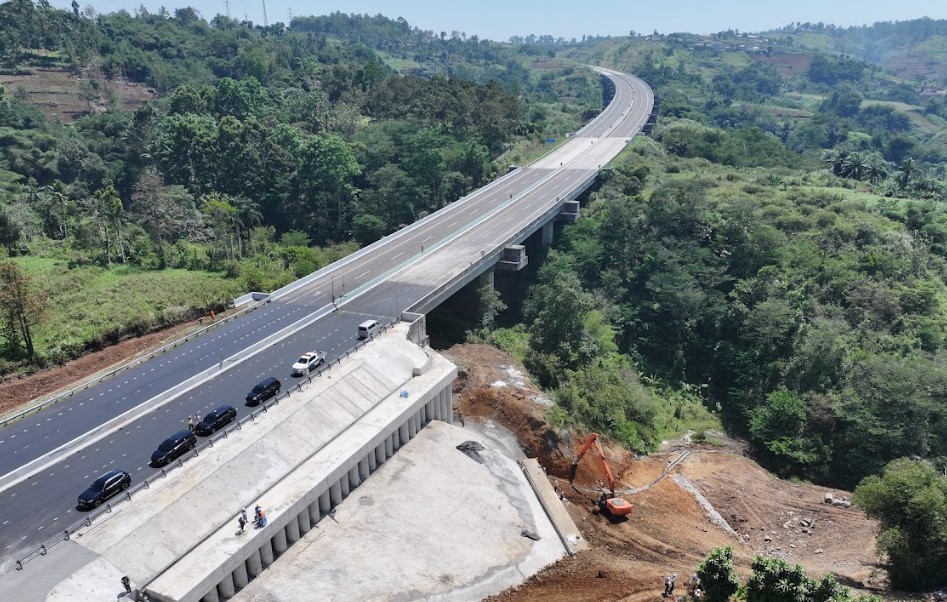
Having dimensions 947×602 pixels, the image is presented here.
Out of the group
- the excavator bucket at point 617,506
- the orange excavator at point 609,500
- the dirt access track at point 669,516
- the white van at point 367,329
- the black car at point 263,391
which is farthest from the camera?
the white van at point 367,329

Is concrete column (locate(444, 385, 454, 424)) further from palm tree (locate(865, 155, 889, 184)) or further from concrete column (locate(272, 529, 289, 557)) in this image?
palm tree (locate(865, 155, 889, 184))

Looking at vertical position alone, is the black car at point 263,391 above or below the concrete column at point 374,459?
above

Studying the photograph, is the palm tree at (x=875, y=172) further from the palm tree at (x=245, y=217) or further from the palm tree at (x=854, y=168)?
the palm tree at (x=245, y=217)

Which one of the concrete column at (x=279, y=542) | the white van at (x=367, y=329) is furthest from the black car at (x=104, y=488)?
the white van at (x=367, y=329)

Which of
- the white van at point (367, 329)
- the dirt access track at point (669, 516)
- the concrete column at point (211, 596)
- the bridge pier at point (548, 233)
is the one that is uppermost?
the white van at point (367, 329)

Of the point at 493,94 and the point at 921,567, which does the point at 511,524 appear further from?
the point at 493,94

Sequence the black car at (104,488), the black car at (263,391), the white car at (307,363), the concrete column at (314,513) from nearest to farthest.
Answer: the black car at (104,488) → the concrete column at (314,513) → the black car at (263,391) → the white car at (307,363)
